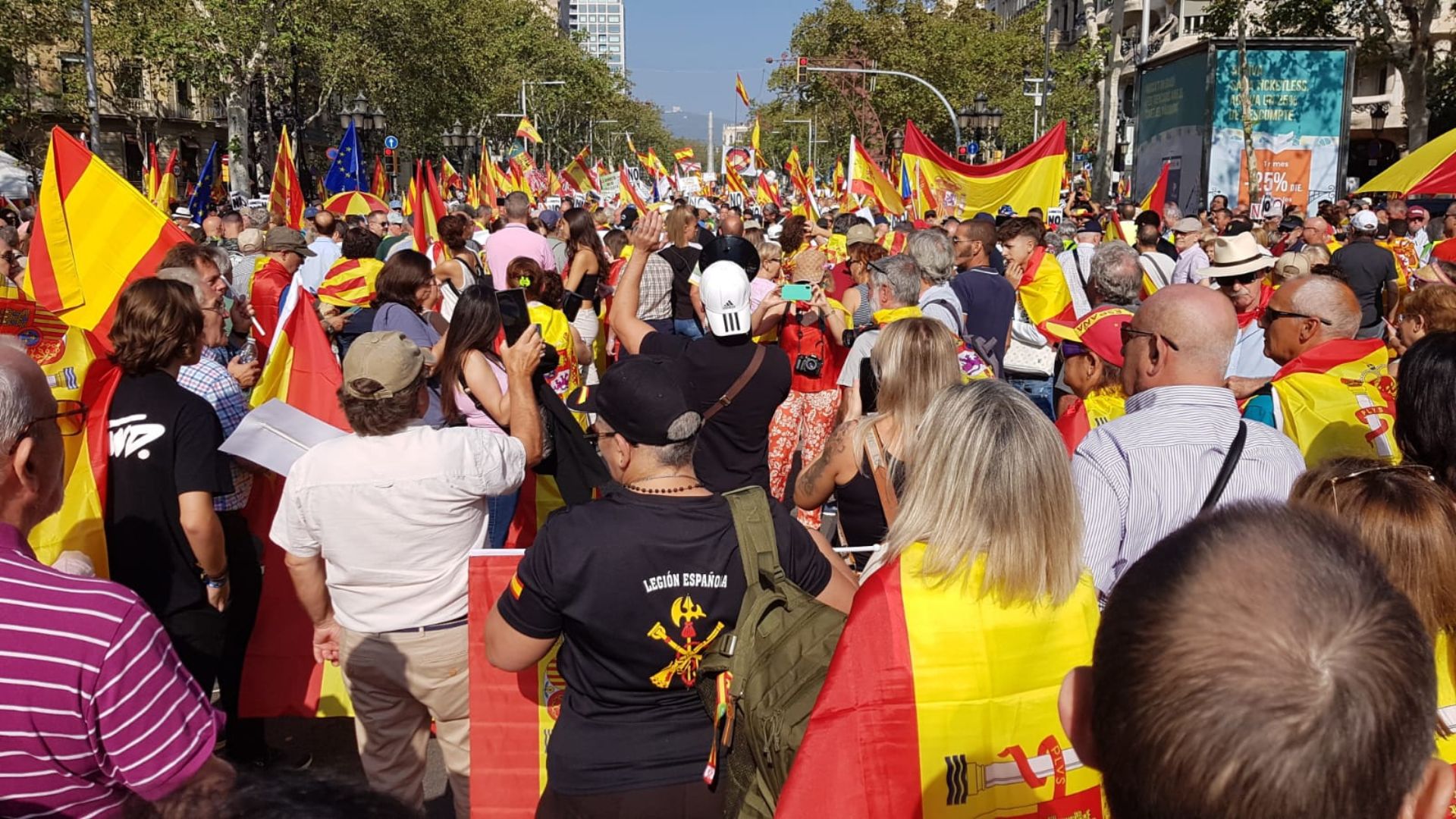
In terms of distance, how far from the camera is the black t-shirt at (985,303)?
7102 millimetres

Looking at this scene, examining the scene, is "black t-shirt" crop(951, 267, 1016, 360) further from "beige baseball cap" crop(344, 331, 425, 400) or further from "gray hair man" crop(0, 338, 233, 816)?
"gray hair man" crop(0, 338, 233, 816)

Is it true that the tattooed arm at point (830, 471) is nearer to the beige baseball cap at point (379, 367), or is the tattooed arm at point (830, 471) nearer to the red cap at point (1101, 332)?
the red cap at point (1101, 332)

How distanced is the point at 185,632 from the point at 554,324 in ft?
9.41

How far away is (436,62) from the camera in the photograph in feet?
152

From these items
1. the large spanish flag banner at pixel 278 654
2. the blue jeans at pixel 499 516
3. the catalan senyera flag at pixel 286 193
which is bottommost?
the large spanish flag banner at pixel 278 654

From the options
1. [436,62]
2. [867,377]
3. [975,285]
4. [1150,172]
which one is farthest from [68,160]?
[436,62]

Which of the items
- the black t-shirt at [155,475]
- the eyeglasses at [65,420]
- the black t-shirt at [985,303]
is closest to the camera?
the eyeglasses at [65,420]

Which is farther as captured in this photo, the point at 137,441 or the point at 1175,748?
the point at 137,441

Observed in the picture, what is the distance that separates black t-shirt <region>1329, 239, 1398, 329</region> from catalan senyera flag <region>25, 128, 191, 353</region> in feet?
27.5

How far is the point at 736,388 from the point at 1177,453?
7.53ft

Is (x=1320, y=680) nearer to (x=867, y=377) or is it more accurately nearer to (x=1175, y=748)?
(x=1175, y=748)

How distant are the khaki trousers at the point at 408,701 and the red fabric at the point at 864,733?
1.70m

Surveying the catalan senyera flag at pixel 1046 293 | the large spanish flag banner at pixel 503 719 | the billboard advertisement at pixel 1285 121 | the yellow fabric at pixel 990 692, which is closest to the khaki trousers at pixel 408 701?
the large spanish flag banner at pixel 503 719

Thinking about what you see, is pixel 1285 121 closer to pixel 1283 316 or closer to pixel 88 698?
pixel 1283 316
